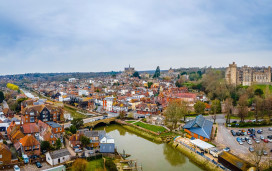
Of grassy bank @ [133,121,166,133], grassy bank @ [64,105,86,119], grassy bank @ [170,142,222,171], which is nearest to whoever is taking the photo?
grassy bank @ [170,142,222,171]

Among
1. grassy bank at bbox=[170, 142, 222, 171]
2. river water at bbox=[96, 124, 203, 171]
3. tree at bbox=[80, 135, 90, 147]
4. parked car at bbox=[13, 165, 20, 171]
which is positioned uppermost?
tree at bbox=[80, 135, 90, 147]

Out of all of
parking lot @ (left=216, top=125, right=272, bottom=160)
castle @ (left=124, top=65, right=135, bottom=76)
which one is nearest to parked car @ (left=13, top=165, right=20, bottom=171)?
parking lot @ (left=216, top=125, right=272, bottom=160)

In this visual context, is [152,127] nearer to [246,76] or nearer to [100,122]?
[100,122]

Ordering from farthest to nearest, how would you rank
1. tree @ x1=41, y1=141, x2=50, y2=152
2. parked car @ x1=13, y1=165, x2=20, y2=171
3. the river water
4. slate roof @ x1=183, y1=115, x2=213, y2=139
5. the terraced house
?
the terraced house, slate roof @ x1=183, y1=115, x2=213, y2=139, tree @ x1=41, y1=141, x2=50, y2=152, the river water, parked car @ x1=13, y1=165, x2=20, y2=171

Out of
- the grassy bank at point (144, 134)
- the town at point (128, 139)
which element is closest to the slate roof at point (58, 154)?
the town at point (128, 139)

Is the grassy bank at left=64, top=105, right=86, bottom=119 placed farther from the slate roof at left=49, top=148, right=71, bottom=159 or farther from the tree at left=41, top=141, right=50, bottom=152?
the slate roof at left=49, top=148, right=71, bottom=159

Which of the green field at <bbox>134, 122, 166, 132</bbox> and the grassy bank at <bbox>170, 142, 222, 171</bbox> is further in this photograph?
the green field at <bbox>134, 122, 166, 132</bbox>

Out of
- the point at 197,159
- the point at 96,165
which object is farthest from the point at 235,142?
the point at 96,165
